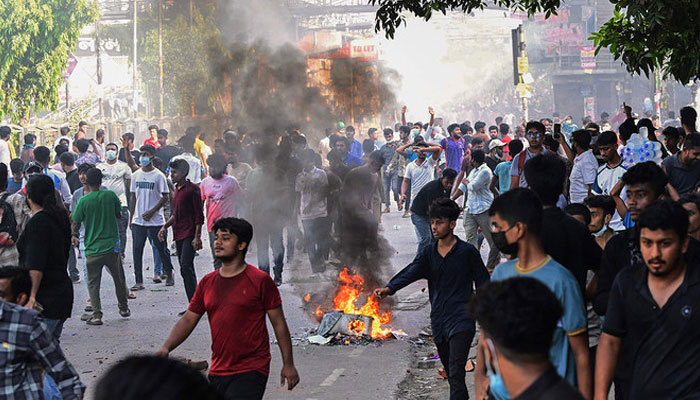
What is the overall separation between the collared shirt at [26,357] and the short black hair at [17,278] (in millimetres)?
757

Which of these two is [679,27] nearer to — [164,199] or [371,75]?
[164,199]

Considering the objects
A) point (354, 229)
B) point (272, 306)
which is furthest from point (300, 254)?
point (272, 306)

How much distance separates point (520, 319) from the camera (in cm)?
265

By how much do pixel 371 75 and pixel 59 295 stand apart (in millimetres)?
19600

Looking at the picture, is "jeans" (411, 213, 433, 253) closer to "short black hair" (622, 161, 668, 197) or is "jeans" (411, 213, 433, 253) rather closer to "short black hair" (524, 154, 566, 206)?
"short black hair" (524, 154, 566, 206)

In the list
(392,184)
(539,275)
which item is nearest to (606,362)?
(539,275)

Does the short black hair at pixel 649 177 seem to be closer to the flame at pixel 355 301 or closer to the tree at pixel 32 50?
the flame at pixel 355 301

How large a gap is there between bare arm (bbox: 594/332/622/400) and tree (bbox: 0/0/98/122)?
25.3 metres

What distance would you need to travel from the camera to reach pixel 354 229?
1254cm

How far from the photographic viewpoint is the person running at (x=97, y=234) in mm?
10586

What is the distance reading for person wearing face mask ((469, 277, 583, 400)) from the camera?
103 inches

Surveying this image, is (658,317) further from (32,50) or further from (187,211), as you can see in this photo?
(32,50)

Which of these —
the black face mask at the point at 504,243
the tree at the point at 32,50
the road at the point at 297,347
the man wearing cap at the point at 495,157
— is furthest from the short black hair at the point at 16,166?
the tree at the point at 32,50

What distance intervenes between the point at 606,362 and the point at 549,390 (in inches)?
65.6
